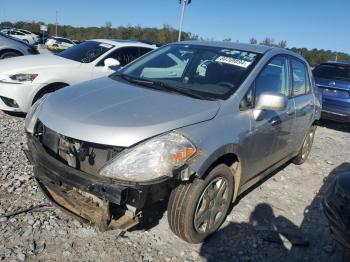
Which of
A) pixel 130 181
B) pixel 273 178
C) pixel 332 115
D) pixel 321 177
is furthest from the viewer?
pixel 332 115

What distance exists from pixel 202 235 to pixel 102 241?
90 centimetres

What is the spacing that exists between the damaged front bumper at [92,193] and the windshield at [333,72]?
7530 mm

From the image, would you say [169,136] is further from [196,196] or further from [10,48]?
[10,48]

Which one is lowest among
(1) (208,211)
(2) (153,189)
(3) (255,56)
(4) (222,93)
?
(1) (208,211)

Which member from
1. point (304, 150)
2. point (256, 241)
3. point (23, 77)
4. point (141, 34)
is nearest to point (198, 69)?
point (256, 241)

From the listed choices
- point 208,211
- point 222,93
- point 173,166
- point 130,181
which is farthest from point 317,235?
point 130,181

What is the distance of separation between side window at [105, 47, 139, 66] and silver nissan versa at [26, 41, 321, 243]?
9.76ft

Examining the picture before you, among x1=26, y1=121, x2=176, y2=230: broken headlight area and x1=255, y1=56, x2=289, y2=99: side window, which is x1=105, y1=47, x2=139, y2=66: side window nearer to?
x1=255, y1=56, x2=289, y2=99: side window

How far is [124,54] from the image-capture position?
739 centimetres

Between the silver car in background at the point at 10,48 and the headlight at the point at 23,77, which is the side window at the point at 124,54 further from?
the silver car in background at the point at 10,48

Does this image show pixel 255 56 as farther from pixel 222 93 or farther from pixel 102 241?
pixel 102 241

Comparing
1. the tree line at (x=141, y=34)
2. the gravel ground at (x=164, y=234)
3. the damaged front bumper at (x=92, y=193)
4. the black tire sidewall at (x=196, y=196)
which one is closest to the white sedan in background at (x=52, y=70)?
the gravel ground at (x=164, y=234)

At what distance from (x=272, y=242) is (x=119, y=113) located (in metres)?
1.96

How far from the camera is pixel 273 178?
5.31m
